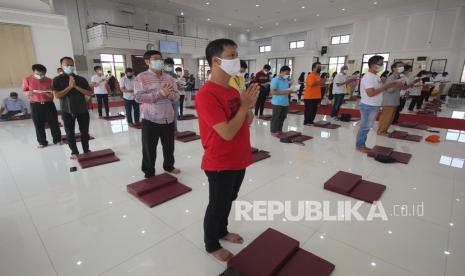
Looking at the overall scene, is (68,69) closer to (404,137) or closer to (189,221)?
(189,221)

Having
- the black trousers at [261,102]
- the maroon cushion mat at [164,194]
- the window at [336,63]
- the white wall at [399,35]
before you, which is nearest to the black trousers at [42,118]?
the maroon cushion mat at [164,194]

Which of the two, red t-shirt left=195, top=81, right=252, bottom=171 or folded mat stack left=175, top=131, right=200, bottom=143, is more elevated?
red t-shirt left=195, top=81, right=252, bottom=171

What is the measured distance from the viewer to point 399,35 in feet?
48.2

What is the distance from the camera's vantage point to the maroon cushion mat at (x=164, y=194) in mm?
2576

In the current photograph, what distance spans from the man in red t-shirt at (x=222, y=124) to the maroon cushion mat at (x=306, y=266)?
63 cm

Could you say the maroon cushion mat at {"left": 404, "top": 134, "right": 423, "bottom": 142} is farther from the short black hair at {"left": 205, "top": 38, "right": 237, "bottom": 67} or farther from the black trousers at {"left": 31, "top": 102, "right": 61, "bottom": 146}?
the black trousers at {"left": 31, "top": 102, "right": 61, "bottom": 146}

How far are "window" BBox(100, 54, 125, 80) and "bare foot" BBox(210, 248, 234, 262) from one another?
15.9m

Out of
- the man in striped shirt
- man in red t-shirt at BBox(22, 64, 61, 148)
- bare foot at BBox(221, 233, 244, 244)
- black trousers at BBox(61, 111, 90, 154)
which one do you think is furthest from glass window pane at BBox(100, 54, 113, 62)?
bare foot at BBox(221, 233, 244, 244)

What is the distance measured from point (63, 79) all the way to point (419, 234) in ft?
15.9

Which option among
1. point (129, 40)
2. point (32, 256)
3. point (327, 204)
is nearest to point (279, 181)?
point (327, 204)

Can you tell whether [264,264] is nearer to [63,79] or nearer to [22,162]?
[63,79]

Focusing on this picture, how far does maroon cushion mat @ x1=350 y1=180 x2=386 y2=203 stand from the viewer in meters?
2.68

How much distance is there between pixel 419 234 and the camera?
211 centimetres

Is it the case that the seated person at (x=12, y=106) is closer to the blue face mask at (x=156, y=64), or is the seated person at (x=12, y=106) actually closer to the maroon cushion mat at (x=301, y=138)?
the blue face mask at (x=156, y=64)
